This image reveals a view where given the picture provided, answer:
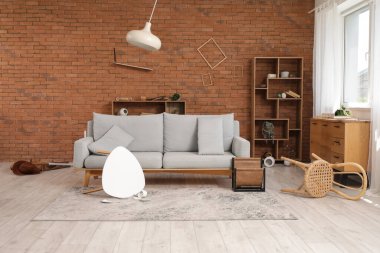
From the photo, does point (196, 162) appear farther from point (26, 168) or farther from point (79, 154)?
point (26, 168)

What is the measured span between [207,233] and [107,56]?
16.2 ft

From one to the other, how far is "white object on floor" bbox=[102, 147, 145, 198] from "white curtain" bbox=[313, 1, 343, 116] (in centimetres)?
351

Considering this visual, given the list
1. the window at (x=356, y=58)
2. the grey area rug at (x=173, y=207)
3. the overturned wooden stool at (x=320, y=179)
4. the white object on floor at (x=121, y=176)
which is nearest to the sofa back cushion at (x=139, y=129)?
the grey area rug at (x=173, y=207)

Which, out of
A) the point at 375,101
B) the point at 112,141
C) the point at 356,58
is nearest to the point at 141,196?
the point at 112,141

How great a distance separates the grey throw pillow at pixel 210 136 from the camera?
212 inches

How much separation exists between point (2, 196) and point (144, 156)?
1718mm

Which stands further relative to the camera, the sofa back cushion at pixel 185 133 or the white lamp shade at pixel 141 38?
the sofa back cushion at pixel 185 133

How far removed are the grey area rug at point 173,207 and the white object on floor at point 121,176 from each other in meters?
0.11

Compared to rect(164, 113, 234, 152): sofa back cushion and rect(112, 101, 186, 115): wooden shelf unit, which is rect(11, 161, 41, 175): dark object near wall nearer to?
rect(112, 101, 186, 115): wooden shelf unit

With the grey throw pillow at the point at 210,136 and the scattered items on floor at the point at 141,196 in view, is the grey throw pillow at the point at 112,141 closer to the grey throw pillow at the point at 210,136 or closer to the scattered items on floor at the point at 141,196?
the scattered items on floor at the point at 141,196

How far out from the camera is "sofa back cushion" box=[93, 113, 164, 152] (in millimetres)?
5727

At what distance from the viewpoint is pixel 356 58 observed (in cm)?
639

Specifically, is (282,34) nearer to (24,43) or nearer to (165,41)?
(165,41)

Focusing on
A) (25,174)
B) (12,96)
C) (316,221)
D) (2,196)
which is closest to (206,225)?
(316,221)
